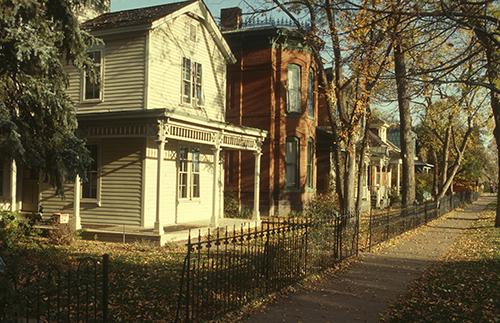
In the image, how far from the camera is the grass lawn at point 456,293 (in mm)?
8008

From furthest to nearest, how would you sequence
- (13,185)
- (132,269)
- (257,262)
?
(13,185) < (132,269) < (257,262)

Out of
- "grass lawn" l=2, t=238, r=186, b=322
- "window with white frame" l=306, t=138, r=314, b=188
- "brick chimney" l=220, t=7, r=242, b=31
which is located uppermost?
"brick chimney" l=220, t=7, r=242, b=31

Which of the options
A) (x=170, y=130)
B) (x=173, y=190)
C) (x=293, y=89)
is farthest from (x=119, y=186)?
(x=293, y=89)

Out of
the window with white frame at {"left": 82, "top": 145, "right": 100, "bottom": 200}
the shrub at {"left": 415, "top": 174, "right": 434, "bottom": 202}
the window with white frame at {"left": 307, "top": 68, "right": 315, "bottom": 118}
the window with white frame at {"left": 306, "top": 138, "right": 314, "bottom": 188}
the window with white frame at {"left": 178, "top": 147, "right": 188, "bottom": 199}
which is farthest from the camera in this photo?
the shrub at {"left": 415, "top": 174, "right": 434, "bottom": 202}

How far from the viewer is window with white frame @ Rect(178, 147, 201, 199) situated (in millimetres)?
19938

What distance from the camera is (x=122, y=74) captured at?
60.1 ft

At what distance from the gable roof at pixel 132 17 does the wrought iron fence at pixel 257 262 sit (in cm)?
1014

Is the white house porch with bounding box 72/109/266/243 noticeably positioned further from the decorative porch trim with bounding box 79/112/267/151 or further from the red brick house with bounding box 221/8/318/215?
the red brick house with bounding box 221/8/318/215

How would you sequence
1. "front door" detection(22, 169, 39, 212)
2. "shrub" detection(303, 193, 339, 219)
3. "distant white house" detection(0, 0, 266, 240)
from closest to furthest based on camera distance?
"distant white house" detection(0, 0, 266, 240)
"front door" detection(22, 169, 39, 212)
"shrub" detection(303, 193, 339, 219)

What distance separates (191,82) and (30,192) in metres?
7.54

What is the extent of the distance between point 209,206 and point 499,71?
13.4 meters

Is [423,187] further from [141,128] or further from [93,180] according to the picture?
[141,128]

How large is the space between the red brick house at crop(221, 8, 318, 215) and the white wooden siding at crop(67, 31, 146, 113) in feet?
30.7

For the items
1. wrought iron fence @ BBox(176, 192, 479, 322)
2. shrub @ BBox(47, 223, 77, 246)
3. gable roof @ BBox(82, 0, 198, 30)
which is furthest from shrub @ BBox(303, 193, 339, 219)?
shrub @ BBox(47, 223, 77, 246)
